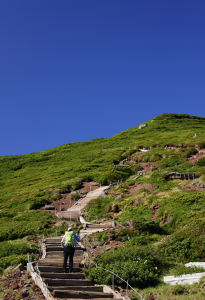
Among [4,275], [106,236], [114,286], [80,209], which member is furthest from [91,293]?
[80,209]

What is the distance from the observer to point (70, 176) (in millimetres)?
48219

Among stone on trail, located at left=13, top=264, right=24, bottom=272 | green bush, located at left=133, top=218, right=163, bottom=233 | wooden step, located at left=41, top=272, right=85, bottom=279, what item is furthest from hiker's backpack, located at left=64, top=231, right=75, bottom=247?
green bush, located at left=133, top=218, right=163, bottom=233

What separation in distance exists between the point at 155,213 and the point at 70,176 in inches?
1077

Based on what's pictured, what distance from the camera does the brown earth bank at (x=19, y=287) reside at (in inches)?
460

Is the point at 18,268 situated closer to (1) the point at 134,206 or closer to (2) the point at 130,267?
(2) the point at 130,267

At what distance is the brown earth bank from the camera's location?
11.7 m

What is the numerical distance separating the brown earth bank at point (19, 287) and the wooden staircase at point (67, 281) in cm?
63

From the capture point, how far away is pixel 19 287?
42.1 ft

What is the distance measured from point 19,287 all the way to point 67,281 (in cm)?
243

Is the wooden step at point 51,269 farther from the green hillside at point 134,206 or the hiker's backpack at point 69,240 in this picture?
the green hillside at point 134,206

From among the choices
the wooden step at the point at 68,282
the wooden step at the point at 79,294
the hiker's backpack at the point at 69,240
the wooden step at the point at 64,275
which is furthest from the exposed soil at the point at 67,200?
the wooden step at the point at 79,294

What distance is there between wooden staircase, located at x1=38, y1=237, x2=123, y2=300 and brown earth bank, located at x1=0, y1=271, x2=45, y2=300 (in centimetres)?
63

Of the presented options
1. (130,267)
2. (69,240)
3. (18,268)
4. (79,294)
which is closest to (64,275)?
(69,240)

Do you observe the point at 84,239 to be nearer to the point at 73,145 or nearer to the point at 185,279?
the point at 185,279
